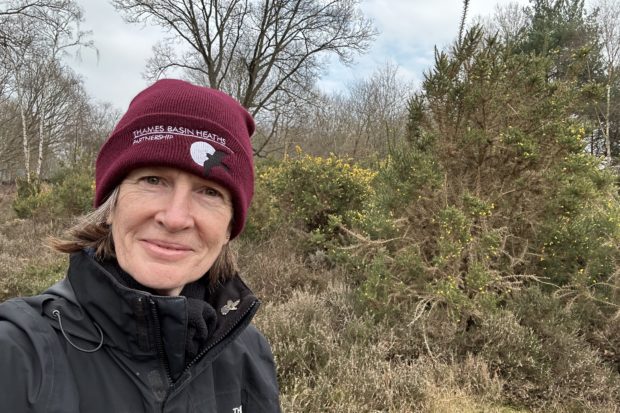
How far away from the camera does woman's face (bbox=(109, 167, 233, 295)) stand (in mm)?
1229

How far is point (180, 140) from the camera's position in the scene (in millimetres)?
1271

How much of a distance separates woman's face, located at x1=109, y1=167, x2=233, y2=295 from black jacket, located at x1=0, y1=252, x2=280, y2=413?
116 millimetres

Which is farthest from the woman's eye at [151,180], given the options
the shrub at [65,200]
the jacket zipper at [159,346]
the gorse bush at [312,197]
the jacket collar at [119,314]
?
the shrub at [65,200]

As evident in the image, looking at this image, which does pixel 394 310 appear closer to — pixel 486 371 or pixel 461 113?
pixel 486 371

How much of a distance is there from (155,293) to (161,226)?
187mm

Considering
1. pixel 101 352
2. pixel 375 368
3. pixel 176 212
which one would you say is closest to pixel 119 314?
pixel 101 352

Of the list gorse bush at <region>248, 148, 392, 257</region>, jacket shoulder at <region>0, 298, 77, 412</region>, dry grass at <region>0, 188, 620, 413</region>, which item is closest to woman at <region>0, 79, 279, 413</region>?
jacket shoulder at <region>0, 298, 77, 412</region>

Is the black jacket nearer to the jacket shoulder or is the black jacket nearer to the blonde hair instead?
the jacket shoulder

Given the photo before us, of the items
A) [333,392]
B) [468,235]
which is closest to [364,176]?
[468,235]

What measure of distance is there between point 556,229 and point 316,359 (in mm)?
2684

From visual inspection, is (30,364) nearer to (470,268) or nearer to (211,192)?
(211,192)

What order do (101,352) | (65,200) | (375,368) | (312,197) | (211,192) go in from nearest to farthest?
(101,352)
(211,192)
(375,368)
(312,197)
(65,200)

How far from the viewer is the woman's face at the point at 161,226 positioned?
1.23m

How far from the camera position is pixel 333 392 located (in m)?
3.01
